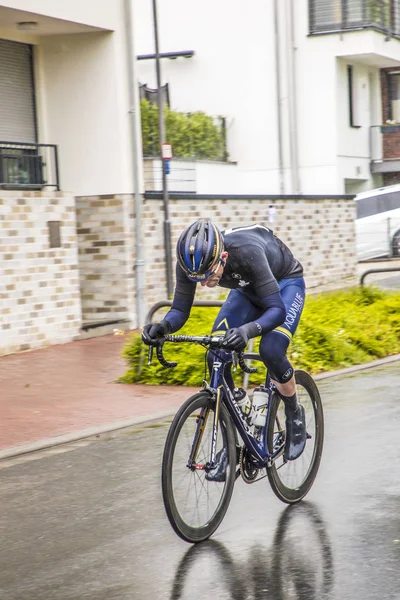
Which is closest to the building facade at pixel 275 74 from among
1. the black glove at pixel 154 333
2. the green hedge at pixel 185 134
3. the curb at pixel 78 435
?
the green hedge at pixel 185 134

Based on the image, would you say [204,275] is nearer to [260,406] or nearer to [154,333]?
[154,333]

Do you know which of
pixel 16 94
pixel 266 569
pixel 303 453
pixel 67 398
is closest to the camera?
pixel 266 569

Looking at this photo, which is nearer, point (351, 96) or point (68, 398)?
point (68, 398)

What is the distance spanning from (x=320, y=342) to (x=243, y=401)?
20.6 ft

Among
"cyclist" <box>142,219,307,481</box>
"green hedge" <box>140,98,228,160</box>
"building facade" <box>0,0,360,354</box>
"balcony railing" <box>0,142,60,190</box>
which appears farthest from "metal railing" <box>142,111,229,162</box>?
"cyclist" <box>142,219,307,481</box>

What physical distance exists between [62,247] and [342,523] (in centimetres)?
991

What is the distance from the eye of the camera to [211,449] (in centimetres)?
565

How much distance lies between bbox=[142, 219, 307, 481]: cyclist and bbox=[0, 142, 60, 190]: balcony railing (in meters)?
8.56

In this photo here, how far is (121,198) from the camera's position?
16.4 meters

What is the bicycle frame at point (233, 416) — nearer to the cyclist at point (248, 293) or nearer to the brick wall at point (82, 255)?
the cyclist at point (248, 293)

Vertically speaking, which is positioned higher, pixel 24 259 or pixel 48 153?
pixel 48 153

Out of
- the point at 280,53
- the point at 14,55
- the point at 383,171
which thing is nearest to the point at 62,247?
the point at 14,55

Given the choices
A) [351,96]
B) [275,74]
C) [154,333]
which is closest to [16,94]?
[154,333]

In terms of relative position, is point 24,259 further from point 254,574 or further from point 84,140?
point 254,574
